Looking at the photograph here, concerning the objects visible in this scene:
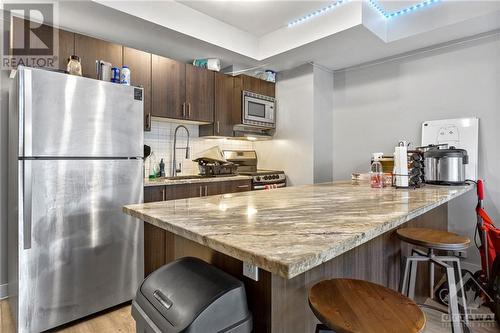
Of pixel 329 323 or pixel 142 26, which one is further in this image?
pixel 142 26

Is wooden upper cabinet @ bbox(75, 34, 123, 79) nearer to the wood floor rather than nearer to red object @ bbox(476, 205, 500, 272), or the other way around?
the wood floor

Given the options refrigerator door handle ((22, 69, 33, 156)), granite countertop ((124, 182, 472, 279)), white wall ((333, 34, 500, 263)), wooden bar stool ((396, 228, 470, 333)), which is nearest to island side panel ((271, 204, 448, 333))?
wooden bar stool ((396, 228, 470, 333))

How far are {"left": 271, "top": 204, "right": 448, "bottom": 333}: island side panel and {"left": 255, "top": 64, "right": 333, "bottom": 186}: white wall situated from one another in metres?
1.59

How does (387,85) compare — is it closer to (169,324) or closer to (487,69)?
(487,69)

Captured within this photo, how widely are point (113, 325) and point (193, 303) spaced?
1539mm

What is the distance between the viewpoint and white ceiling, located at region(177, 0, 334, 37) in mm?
2650

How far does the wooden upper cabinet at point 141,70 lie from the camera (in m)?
2.60

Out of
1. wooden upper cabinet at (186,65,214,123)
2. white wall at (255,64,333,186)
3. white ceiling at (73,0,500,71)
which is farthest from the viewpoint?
white wall at (255,64,333,186)

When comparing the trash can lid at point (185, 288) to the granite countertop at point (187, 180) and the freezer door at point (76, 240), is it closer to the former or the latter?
the freezer door at point (76, 240)

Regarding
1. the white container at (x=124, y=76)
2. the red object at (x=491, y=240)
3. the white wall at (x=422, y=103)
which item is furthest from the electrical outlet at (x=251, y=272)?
the white wall at (x=422, y=103)

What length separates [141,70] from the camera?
8.75 ft

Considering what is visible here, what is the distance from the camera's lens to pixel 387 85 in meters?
3.42

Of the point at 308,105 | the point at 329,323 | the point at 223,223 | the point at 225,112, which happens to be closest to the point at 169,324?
the point at 223,223

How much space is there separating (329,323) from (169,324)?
499mm
